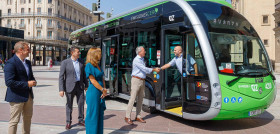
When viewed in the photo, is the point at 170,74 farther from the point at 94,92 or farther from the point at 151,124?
the point at 94,92

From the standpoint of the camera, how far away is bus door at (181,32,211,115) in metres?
5.09

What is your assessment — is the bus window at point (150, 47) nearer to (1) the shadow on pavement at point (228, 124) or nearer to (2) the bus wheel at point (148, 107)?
(2) the bus wheel at point (148, 107)

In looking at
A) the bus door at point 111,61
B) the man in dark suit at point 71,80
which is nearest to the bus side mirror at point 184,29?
the man in dark suit at point 71,80

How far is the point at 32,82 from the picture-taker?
3.77 metres

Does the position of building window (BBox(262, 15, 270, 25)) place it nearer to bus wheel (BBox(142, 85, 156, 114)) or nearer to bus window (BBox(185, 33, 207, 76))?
bus wheel (BBox(142, 85, 156, 114))

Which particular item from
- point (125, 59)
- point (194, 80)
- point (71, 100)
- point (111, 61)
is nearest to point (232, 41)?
point (194, 80)

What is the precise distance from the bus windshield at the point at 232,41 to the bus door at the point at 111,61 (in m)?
3.43

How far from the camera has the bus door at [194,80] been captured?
5.09m

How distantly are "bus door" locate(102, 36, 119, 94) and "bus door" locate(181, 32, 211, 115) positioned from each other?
10.3 ft

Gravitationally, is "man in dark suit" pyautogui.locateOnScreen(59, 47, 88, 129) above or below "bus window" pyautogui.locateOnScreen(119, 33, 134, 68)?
below

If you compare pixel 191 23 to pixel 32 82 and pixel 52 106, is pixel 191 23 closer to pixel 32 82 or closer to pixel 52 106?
pixel 32 82

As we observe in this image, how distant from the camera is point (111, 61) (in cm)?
852

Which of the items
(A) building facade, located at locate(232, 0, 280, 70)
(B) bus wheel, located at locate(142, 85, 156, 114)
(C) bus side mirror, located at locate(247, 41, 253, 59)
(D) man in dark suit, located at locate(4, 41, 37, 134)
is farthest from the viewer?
(A) building facade, located at locate(232, 0, 280, 70)

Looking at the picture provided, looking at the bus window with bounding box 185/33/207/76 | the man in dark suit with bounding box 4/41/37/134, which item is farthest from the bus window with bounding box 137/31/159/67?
the man in dark suit with bounding box 4/41/37/134
